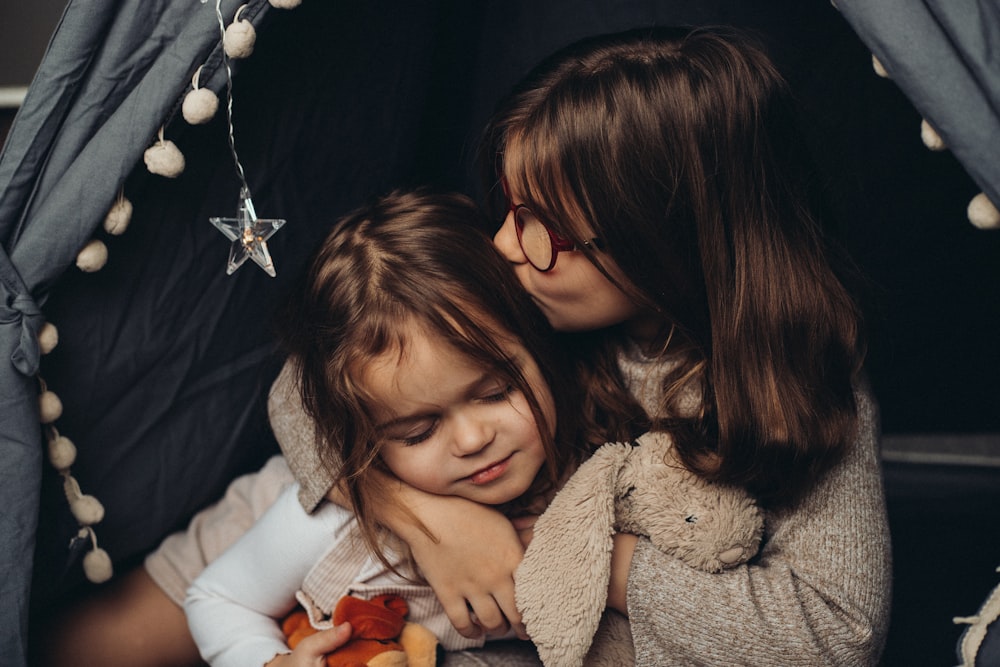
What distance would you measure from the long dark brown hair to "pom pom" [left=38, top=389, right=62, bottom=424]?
0.62 metres

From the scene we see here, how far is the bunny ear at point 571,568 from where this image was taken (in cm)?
101

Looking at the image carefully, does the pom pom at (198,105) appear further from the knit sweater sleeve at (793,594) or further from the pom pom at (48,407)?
the knit sweater sleeve at (793,594)

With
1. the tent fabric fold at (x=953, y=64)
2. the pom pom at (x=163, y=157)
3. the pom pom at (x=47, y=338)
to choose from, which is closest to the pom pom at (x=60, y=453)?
the pom pom at (x=47, y=338)

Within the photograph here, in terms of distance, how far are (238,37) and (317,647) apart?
28.2 inches

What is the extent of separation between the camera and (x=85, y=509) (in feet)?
3.67

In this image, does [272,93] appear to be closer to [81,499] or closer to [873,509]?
[81,499]

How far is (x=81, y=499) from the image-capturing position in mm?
1119

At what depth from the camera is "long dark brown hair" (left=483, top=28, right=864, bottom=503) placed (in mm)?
1019

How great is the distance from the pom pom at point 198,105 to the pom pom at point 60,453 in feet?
1.43

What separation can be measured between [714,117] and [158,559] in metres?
1.04

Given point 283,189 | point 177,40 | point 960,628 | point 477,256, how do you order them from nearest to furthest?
point 177,40, point 477,256, point 283,189, point 960,628

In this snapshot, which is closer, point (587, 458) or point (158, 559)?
point (587, 458)

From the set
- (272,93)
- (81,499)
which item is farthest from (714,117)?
(81,499)

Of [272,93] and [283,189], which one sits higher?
[272,93]
